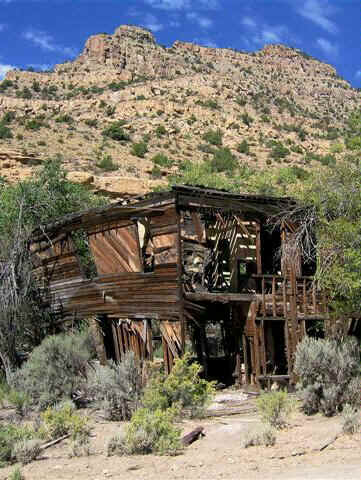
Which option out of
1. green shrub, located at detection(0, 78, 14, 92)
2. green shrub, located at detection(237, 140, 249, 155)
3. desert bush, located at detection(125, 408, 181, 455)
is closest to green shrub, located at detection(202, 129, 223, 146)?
green shrub, located at detection(237, 140, 249, 155)

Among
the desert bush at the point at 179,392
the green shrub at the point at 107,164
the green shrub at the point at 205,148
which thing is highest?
the green shrub at the point at 205,148

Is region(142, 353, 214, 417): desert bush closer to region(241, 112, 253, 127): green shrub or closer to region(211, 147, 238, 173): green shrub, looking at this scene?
region(211, 147, 238, 173): green shrub

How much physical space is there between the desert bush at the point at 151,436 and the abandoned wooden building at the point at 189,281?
15.1 ft

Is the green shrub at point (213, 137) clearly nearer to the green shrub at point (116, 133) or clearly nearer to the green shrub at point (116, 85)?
the green shrub at point (116, 133)

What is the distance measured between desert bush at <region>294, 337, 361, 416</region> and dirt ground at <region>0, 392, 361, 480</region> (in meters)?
0.89

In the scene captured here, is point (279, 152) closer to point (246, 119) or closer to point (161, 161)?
point (246, 119)

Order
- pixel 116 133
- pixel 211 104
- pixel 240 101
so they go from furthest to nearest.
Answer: pixel 240 101
pixel 211 104
pixel 116 133

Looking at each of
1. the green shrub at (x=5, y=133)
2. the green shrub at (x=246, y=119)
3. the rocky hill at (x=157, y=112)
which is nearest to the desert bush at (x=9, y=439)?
the rocky hill at (x=157, y=112)

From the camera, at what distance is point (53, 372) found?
1423 cm

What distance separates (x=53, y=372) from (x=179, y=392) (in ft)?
12.5

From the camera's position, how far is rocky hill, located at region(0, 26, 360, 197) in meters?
44.5

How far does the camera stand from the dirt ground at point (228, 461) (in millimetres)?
7824

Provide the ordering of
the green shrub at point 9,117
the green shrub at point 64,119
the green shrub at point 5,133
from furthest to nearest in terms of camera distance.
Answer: the green shrub at point 64,119 → the green shrub at point 9,117 → the green shrub at point 5,133

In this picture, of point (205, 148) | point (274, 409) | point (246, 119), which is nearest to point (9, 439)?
point (274, 409)
